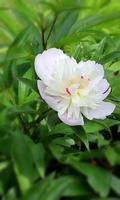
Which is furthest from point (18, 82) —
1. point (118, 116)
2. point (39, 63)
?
point (118, 116)

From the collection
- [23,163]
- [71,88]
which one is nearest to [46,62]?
[71,88]

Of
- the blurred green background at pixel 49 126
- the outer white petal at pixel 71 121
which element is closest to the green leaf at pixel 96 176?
the blurred green background at pixel 49 126

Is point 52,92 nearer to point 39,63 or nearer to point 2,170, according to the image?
point 39,63

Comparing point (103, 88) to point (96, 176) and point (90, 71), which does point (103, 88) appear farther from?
point (96, 176)

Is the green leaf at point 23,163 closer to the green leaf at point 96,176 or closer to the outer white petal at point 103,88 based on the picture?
the green leaf at point 96,176

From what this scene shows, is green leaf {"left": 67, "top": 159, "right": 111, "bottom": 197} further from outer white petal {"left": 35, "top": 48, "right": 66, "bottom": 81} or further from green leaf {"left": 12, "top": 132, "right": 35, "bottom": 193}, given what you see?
outer white petal {"left": 35, "top": 48, "right": 66, "bottom": 81}

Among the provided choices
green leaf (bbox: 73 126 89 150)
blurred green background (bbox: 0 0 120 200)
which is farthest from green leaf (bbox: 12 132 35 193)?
green leaf (bbox: 73 126 89 150)
